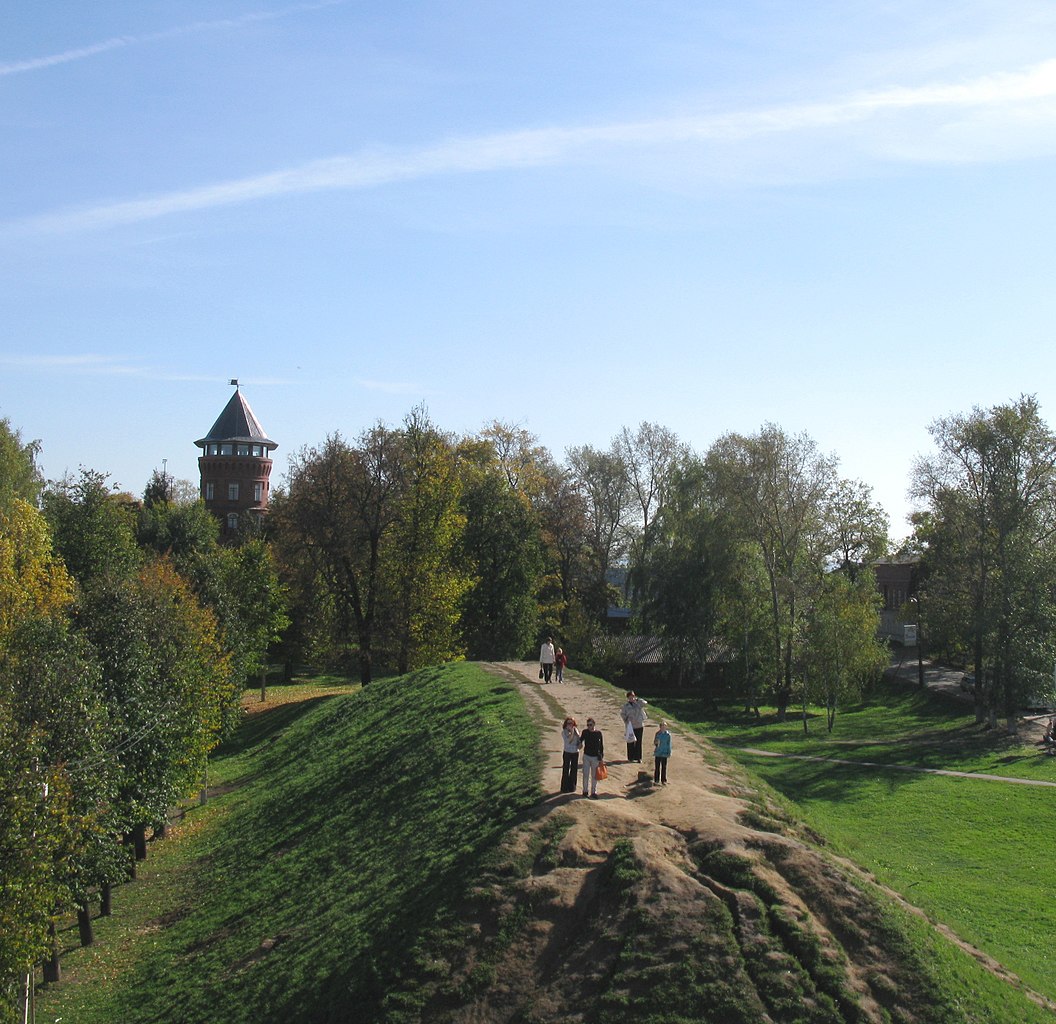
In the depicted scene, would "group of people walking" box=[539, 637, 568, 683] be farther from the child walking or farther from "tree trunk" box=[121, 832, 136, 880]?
the child walking

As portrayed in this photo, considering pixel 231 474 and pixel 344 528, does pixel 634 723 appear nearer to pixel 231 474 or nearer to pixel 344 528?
pixel 344 528

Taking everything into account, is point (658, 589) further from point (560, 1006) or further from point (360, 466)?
point (560, 1006)

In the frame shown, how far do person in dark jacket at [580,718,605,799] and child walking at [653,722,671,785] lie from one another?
5.16 feet

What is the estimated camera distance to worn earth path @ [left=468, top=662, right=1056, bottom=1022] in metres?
14.6

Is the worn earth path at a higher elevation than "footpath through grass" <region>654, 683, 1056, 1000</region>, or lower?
higher

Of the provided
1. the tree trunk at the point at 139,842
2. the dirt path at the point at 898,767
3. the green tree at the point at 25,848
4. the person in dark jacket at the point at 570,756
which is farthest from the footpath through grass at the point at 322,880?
the dirt path at the point at 898,767

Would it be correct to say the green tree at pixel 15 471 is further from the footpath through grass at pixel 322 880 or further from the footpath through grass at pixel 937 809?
the footpath through grass at pixel 937 809

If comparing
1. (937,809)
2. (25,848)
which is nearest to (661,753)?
(25,848)

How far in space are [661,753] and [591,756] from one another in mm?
A: 2006

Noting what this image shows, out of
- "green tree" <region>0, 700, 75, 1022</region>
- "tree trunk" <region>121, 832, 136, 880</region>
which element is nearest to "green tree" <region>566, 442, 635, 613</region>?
"tree trunk" <region>121, 832, 136, 880</region>

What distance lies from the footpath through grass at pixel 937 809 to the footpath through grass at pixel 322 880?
7653 mm

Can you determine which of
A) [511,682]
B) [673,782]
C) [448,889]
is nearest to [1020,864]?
[673,782]

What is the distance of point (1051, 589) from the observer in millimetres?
50188

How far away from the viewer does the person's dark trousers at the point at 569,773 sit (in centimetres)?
1959
